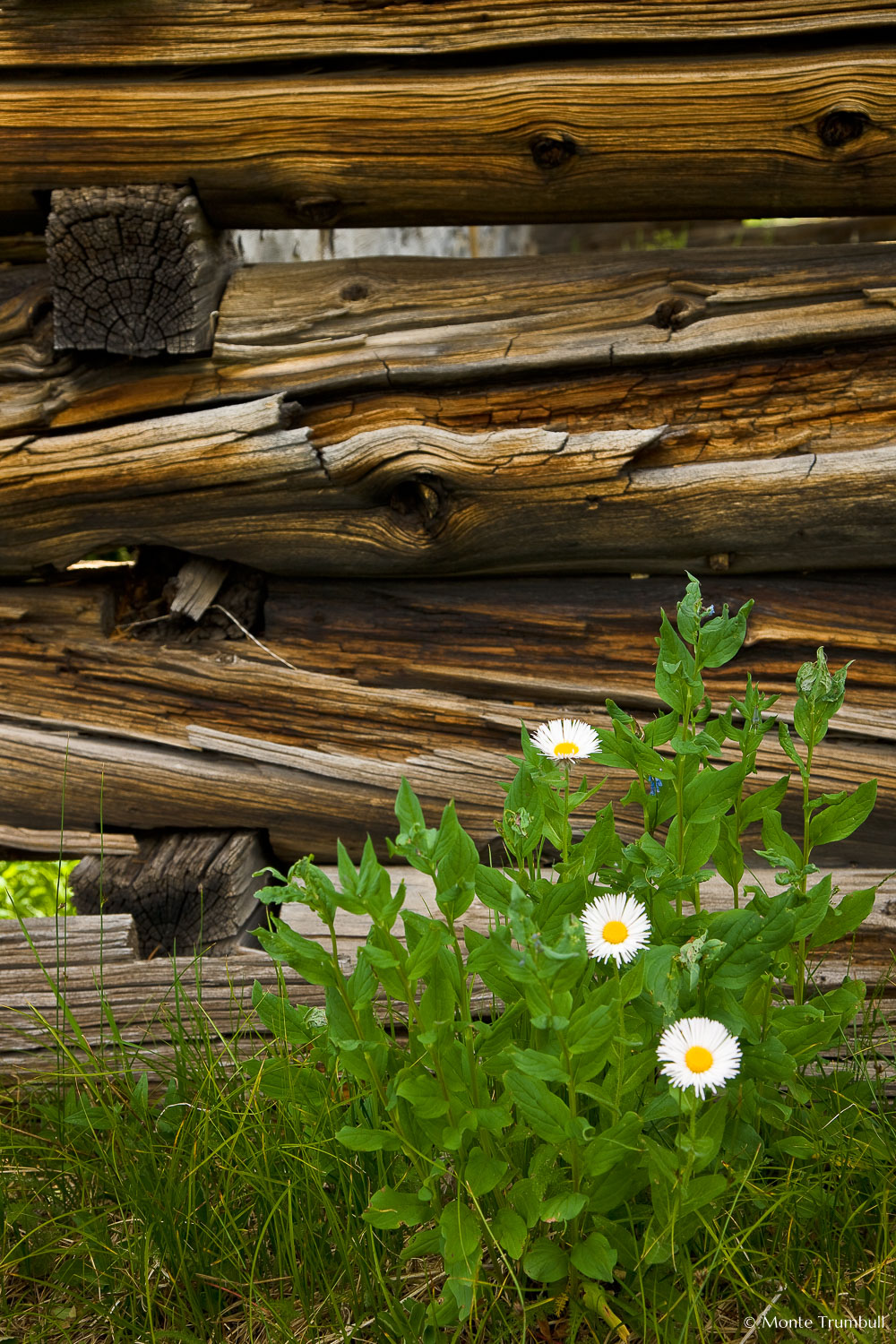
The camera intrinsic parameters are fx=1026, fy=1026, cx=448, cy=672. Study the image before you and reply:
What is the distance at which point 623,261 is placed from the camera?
2367 mm

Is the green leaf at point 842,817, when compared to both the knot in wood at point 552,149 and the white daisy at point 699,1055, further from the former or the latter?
the knot in wood at point 552,149

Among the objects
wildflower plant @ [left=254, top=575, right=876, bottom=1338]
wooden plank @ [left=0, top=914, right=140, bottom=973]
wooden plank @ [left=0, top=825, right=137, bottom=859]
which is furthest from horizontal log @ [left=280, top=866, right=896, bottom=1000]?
wildflower plant @ [left=254, top=575, right=876, bottom=1338]

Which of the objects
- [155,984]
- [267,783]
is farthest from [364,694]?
[155,984]

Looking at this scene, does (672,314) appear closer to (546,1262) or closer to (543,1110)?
(543,1110)

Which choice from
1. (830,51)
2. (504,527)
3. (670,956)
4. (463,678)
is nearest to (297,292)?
(504,527)

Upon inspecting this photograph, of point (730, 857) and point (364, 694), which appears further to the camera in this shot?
point (364, 694)

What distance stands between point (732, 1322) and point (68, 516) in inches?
83.3

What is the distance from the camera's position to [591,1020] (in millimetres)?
1175

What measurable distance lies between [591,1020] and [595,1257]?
34 cm

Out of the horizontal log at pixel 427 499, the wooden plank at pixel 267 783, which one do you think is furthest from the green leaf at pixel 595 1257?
the horizontal log at pixel 427 499

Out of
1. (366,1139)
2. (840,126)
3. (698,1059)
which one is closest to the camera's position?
(698,1059)

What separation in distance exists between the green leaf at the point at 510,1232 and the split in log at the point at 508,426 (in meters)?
1.43

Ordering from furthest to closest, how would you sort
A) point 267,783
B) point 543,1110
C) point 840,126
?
point 267,783, point 840,126, point 543,1110

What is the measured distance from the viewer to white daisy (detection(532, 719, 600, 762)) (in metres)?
1.39
